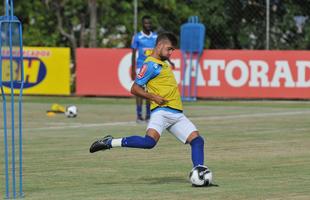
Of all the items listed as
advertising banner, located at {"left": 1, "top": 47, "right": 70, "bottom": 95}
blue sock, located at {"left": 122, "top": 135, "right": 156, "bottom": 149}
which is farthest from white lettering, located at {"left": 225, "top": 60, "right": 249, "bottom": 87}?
blue sock, located at {"left": 122, "top": 135, "right": 156, "bottom": 149}

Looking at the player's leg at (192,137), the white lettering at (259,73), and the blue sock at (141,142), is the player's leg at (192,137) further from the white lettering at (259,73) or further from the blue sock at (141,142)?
the white lettering at (259,73)

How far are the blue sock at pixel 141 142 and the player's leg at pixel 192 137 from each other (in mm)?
331

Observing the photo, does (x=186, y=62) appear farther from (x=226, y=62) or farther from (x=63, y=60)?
(x=63, y=60)

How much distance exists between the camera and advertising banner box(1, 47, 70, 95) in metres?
29.5

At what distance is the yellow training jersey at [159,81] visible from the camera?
38.9ft

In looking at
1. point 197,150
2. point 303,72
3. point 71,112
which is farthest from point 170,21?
point 197,150

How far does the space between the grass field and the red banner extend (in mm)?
3151

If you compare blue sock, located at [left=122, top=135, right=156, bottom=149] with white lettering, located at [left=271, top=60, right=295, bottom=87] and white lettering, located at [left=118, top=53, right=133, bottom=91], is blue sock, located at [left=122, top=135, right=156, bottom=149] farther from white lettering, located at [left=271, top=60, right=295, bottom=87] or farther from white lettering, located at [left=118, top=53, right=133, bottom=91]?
white lettering, located at [left=118, top=53, right=133, bottom=91]

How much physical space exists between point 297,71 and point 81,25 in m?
8.25

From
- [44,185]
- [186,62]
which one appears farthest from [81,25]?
[44,185]

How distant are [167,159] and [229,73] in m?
13.6

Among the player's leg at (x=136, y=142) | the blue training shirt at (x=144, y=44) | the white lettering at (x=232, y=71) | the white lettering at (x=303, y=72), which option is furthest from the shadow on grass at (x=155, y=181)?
A: the white lettering at (x=232, y=71)

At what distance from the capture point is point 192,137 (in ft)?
38.8

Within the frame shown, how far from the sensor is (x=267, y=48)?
2883 cm
